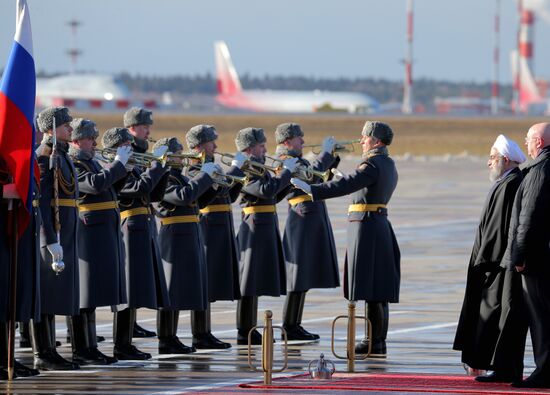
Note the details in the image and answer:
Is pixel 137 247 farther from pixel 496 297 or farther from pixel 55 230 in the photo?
pixel 496 297

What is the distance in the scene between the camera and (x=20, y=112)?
40.2 feet

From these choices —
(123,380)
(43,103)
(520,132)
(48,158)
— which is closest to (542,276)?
(123,380)

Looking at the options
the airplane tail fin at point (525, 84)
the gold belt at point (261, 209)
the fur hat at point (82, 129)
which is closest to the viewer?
the fur hat at point (82, 129)

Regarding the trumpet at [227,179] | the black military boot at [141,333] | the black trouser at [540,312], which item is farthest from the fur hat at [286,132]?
the black trouser at [540,312]

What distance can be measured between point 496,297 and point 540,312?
447 millimetres

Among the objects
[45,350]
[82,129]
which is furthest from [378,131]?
[45,350]

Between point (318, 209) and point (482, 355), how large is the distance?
4.26m

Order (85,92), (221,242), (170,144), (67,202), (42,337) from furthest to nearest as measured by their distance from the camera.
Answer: (85,92) < (221,242) < (170,144) < (67,202) < (42,337)

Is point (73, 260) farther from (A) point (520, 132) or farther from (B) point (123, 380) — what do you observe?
(A) point (520, 132)

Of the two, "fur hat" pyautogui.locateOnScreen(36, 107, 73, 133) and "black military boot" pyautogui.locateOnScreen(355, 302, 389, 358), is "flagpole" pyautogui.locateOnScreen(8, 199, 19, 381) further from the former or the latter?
"black military boot" pyautogui.locateOnScreen(355, 302, 389, 358)

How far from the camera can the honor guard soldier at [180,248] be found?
46.5ft

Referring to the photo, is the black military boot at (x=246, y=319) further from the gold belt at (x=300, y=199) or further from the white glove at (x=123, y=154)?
the white glove at (x=123, y=154)

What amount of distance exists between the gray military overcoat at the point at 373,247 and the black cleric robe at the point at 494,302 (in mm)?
2268

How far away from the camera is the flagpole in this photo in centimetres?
1191
